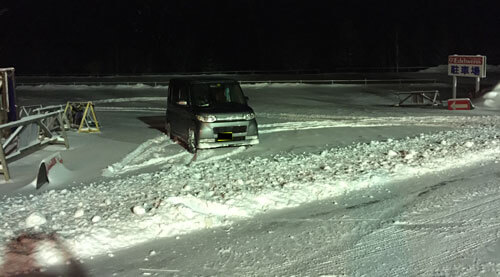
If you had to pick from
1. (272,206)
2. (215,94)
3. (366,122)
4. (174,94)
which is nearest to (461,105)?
(366,122)

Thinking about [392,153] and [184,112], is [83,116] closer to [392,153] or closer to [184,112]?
[184,112]

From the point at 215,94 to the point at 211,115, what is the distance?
1.37m

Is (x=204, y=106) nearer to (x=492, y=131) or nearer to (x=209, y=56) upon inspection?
(x=492, y=131)

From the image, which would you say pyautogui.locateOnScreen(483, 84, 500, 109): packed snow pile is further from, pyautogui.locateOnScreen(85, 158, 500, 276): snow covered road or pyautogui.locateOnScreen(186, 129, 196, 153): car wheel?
pyautogui.locateOnScreen(85, 158, 500, 276): snow covered road

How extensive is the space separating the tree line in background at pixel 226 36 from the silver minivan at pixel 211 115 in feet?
190

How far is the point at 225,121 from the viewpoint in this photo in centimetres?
1271

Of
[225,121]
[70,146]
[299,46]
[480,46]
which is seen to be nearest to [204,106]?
[225,121]

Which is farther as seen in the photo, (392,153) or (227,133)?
(227,133)

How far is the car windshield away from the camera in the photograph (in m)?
13.5

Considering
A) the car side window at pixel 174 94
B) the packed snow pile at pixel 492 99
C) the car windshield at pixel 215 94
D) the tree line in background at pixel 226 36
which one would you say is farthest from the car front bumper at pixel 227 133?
the tree line in background at pixel 226 36

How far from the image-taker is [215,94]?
45.1ft

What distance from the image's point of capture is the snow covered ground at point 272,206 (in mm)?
6086

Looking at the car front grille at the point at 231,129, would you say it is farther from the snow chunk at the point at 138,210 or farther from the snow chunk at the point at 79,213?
the snow chunk at the point at 79,213

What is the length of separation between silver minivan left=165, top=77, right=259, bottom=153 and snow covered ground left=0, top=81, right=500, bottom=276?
1.28 feet
